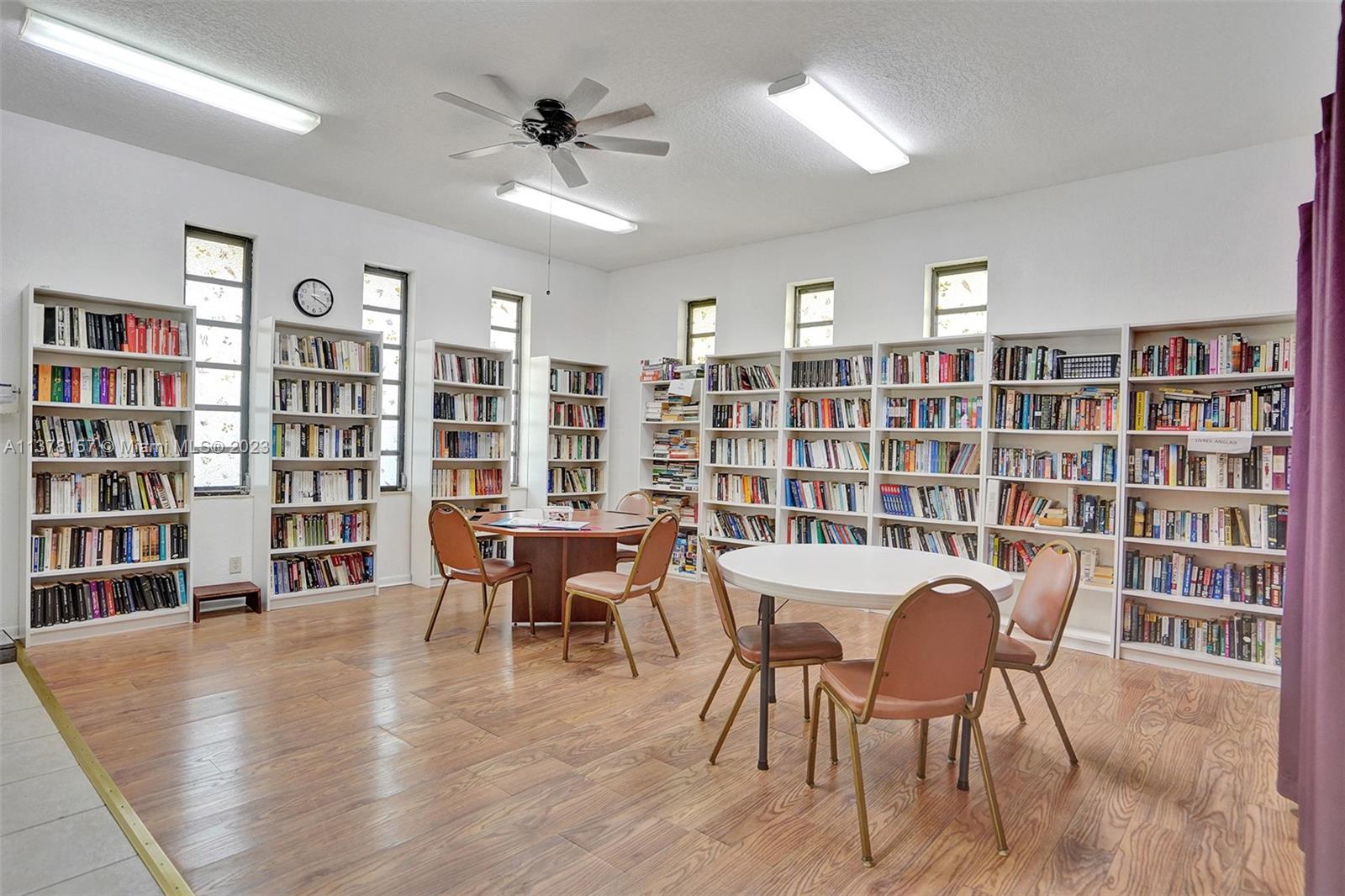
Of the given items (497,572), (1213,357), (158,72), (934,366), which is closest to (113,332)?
(158,72)

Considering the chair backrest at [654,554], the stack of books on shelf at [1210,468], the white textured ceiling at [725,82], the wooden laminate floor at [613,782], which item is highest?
the white textured ceiling at [725,82]

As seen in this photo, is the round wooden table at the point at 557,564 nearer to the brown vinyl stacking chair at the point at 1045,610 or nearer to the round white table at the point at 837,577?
the round white table at the point at 837,577

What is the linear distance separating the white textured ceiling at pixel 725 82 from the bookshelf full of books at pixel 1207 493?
4.22 feet

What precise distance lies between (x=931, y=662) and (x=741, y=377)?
4636mm

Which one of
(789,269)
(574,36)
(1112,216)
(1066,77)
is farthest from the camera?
(789,269)

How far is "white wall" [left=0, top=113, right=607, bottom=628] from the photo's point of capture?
436 centimetres

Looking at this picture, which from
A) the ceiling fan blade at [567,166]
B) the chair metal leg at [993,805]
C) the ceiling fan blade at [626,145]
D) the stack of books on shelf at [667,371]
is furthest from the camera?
the stack of books on shelf at [667,371]

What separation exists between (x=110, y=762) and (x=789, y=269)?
5.79 m

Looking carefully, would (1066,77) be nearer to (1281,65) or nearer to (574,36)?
(1281,65)

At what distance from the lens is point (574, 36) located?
132 inches

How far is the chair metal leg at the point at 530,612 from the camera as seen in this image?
4.65 meters

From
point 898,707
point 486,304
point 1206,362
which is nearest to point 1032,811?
point 898,707

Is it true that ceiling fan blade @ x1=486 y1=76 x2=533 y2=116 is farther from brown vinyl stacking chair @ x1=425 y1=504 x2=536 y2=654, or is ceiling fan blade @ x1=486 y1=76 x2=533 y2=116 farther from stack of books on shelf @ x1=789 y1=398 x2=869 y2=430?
stack of books on shelf @ x1=789 y1=398 x2=869 y2=430

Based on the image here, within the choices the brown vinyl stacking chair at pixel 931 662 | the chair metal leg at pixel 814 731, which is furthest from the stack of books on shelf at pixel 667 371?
the brown vinyl stacking chair at pixel 931 662
